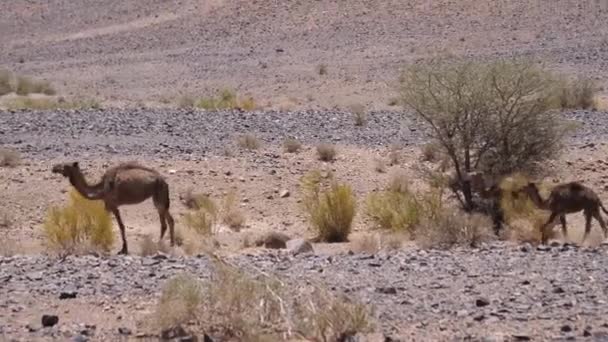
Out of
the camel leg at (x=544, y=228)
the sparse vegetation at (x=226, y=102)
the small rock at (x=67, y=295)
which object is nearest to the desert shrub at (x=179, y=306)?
the small rock at (x=67, y=295)

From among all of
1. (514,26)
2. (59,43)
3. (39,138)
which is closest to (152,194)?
(39,138)

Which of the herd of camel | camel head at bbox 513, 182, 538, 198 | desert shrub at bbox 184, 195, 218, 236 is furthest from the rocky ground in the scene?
desert shrub at bbox 184, 195, 218, 236

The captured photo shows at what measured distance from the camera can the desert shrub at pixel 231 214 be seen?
2347cm

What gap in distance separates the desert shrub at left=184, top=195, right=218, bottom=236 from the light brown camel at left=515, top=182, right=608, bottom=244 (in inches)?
210

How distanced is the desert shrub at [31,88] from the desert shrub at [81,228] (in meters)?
28.5

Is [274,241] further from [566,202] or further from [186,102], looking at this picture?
[186,102]

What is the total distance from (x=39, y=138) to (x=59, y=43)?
42.0m

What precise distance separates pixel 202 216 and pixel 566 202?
6.02m

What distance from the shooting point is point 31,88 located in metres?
49.5

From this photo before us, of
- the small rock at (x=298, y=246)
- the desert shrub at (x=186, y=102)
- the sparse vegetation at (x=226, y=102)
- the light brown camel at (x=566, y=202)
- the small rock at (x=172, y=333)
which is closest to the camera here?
the small rock at (x=172, y=333)

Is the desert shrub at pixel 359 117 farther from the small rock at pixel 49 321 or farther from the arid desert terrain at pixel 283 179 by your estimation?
the small rock at pixel 49 321

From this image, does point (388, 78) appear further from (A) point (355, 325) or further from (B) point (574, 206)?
(A) point (355, 325)

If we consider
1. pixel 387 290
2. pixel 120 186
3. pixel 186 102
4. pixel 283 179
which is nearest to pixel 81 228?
pixel 120 186

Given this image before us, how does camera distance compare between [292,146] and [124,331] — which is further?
[292,146]
